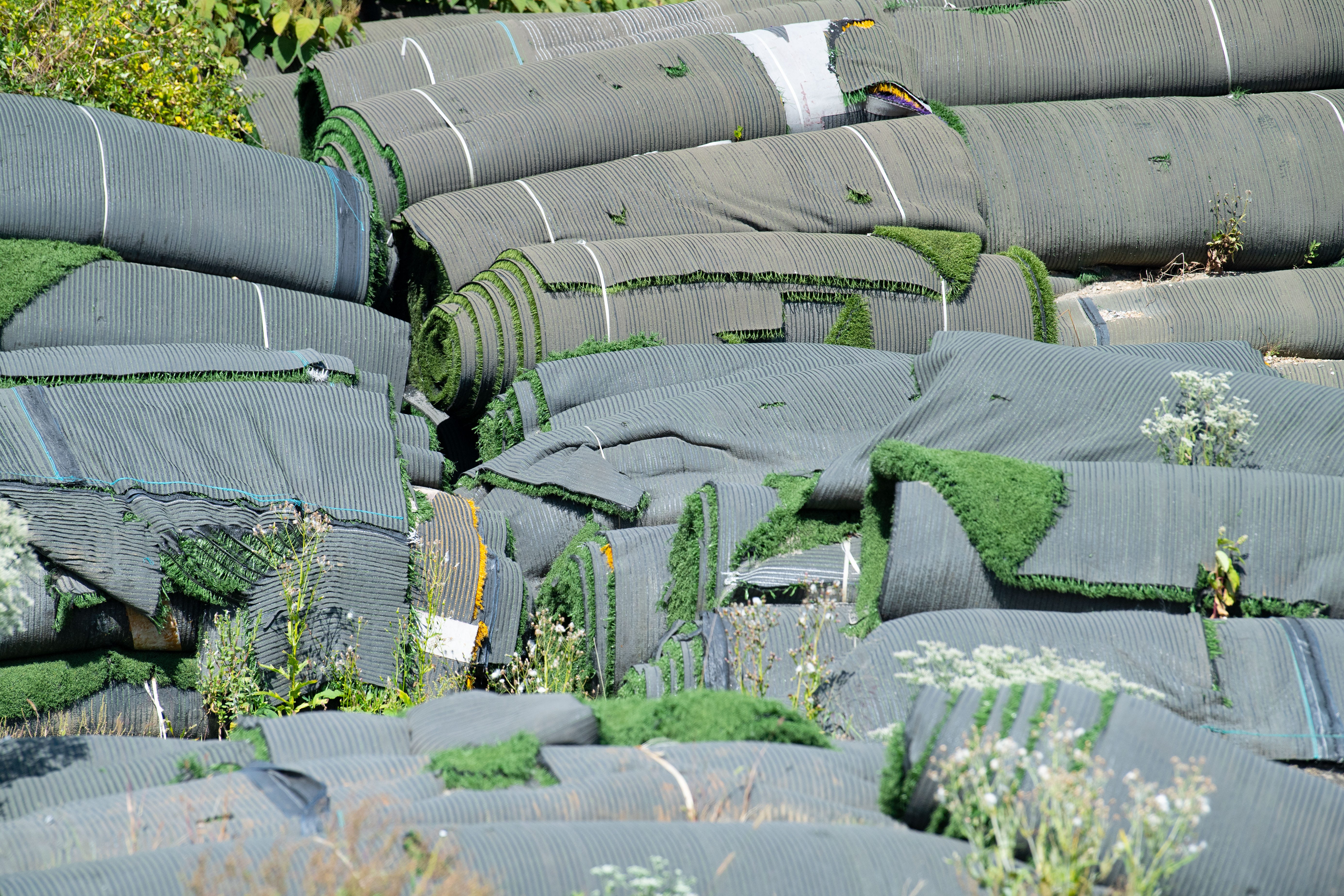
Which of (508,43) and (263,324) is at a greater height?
(508,43)

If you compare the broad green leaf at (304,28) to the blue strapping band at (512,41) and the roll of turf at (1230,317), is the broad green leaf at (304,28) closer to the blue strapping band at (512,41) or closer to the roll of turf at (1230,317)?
the blue strapping band at (512,41)

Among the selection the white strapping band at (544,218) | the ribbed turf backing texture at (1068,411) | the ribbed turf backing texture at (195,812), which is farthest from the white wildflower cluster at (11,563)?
the white strapping band at (544,218)

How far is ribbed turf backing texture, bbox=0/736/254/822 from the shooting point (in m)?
2.56

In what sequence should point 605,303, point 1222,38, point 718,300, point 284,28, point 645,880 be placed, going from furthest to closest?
point 284,28, point 1222,38, point 718,300, point 605,303, point 645,880

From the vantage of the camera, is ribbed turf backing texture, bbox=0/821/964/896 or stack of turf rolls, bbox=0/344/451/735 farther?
stack of turf rolls, bbox=0/344/451/735

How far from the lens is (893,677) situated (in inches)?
135

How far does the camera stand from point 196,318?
503cm

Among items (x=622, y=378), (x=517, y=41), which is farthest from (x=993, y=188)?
(x=517, y=41)

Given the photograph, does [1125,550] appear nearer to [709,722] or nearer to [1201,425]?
[1201,425]

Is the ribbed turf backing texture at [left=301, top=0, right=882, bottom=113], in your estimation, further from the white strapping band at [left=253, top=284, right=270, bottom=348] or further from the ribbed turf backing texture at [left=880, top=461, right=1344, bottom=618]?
the ribbed turf backing texture at [left=880, top=461, right=1344, bottom=618]

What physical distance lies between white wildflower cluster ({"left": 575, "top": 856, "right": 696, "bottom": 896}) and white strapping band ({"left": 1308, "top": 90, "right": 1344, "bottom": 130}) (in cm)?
660

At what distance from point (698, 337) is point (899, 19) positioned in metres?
2.83

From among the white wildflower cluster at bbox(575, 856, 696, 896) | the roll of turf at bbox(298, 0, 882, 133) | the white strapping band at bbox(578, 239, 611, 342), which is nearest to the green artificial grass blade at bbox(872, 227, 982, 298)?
the white strapping band at bbox(578, 239, 611, 342)

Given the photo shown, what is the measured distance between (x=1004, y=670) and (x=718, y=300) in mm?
3055
